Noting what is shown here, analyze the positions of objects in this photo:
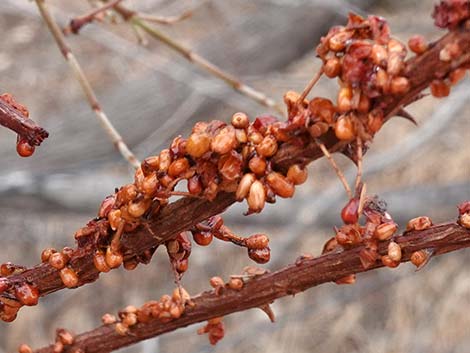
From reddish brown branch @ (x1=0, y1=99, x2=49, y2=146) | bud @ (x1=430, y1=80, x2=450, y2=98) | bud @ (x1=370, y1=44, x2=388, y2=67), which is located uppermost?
reddish brown branch @ (x1=0, y1=99, x2=49, y2=146)

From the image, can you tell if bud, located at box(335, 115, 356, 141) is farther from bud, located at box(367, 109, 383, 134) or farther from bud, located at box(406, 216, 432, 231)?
bud, located at box(406, 216, 432, 231)

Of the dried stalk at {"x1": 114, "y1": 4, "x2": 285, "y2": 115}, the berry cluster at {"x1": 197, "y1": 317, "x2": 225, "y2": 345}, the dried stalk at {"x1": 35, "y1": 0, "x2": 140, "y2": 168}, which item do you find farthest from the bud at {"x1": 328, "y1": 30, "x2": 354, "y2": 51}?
the dried stalk at {"x1": 114, "y1": 4, "x2": 285, "y2": 115}

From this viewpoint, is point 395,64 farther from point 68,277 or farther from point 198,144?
point 68,277

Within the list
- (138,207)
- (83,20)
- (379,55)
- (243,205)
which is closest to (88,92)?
(83,20)

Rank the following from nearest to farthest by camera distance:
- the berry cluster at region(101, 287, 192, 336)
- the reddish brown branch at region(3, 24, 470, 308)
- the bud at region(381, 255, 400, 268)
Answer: the reddish brown branch at region(3, 24, 470, 308)
the bud at region(381, 255, 400, 268)
the berry cluster at region(101, 287, 192, 336)

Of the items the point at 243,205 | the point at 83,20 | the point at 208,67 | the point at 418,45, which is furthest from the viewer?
the point at 243,205

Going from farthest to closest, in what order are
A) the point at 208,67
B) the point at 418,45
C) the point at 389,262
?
the point at 208,67 → the point at 389,262 → the point at 418,45
